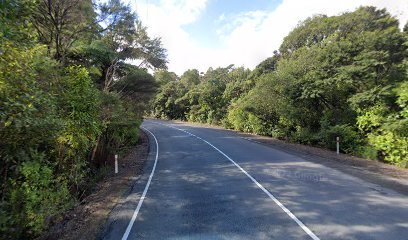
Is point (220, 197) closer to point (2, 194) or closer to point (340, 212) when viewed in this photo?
point (340, 212)

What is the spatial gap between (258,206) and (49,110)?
17.8ft

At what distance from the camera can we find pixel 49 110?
6.33 m

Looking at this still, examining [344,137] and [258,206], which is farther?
[344,137]

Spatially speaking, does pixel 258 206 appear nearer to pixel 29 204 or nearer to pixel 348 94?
pixel 29 204

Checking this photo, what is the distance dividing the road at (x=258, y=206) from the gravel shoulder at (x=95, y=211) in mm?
329

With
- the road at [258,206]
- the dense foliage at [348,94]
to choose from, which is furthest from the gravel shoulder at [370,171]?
the dense foliage at [348,94]

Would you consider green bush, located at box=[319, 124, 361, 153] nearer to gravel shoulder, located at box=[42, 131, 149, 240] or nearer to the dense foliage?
the dense foliage

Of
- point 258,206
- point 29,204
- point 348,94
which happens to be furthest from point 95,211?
point 348,94

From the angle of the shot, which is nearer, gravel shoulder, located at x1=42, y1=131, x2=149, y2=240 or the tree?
gravel shoulder, located at x1=42, y1=131, x2=149, y2=240

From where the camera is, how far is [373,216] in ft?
20.8

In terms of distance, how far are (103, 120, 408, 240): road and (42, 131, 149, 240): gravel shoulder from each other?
0.33m

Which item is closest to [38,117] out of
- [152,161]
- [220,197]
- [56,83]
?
[56,83]

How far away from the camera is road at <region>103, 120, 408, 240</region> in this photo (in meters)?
5.74

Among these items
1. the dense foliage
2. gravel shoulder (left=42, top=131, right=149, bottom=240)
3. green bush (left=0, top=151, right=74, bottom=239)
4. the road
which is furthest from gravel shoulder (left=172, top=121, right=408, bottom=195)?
green bush (left=0, top=151, right=74, bottom=239)
